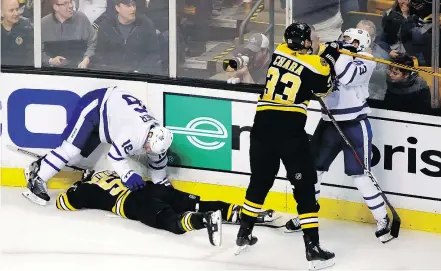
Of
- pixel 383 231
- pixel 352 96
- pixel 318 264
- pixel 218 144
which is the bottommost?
pixel 318 264

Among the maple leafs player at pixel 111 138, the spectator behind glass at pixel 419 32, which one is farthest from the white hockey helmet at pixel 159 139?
the spectator behind glass at pixel 419 32

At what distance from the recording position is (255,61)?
761cm

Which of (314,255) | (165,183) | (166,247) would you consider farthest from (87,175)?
(314,255)

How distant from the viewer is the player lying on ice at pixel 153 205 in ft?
23.3

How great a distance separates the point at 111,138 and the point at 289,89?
1428 mm

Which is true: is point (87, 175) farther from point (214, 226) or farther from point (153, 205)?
point (214, 226)

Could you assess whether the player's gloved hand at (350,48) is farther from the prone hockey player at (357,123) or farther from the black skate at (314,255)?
the black skate at (314,255)

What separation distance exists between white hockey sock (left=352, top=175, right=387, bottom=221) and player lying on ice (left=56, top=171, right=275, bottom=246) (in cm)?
59

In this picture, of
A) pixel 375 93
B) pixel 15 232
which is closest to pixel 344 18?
pixel 375 93

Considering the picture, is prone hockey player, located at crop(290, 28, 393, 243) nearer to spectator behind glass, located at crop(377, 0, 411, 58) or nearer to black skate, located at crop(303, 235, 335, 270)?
spectator behind glass, located at crop(377, 0, 411, 58)

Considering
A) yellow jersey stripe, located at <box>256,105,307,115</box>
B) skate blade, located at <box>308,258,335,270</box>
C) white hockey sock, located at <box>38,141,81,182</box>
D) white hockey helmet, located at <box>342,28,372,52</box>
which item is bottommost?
skate blade, located at <box>308,258,335,270</box>

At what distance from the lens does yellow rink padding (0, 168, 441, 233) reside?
726 cm

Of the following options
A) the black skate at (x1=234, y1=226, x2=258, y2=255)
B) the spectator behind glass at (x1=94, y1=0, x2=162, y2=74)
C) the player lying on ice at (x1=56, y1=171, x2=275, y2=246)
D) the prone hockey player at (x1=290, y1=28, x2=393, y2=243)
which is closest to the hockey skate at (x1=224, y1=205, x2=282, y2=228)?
the player lying on ice at (x1=56, y1=171, x2=275, y2=246)

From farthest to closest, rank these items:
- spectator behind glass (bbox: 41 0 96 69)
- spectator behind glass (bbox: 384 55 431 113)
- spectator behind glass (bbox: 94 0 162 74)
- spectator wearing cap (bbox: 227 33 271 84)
Answer: spectator behind glass (bbox: 41 0 96 69) → spectator behind glass (bbox: 94 0 162 74) → spectator wearing cap (bbox: 227 33 271 84) → spectator behind glass (bbox: 384 55 431 113)
